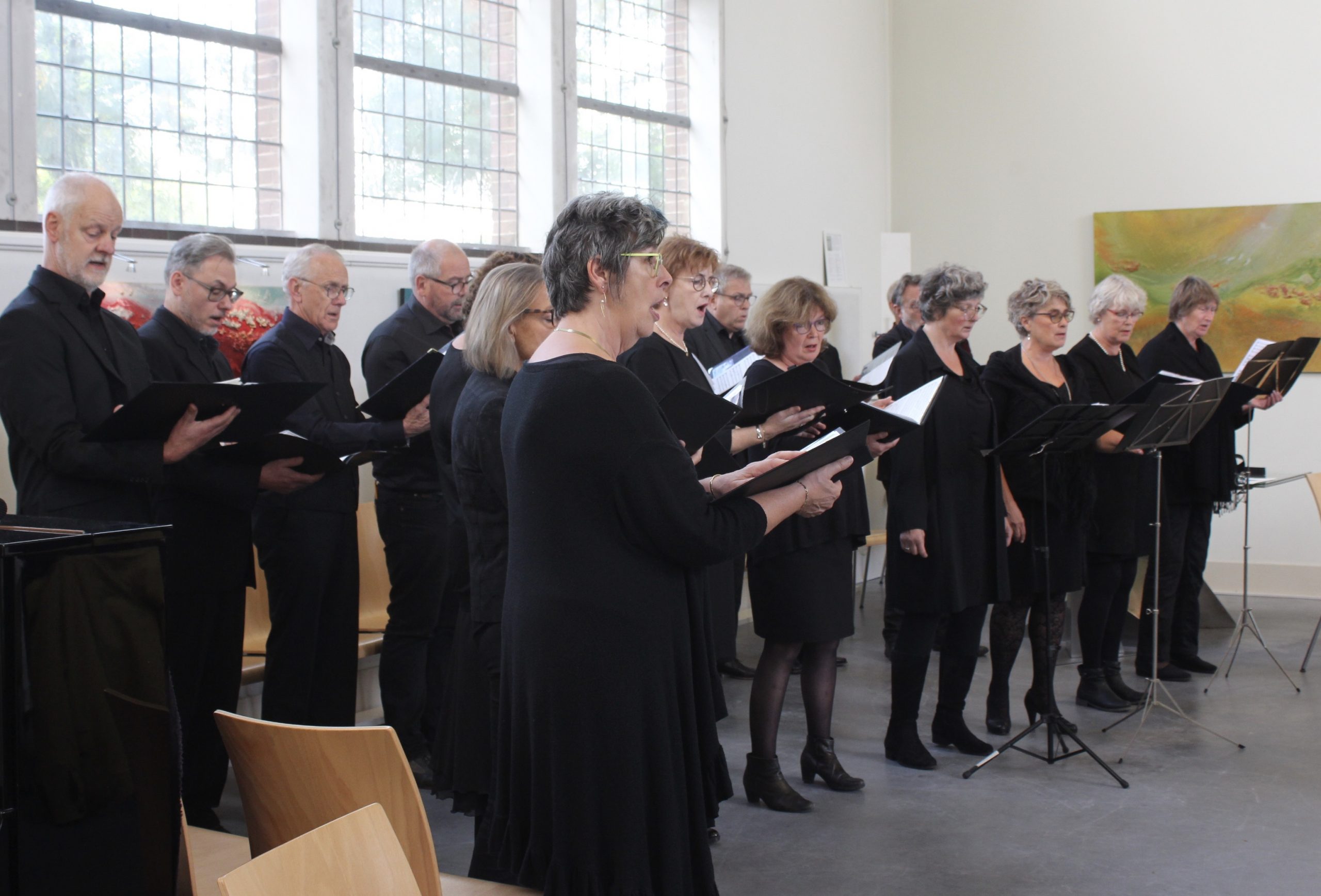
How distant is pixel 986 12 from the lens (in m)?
9.03

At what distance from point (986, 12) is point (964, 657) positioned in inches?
245

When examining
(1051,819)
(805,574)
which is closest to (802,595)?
(805,574)

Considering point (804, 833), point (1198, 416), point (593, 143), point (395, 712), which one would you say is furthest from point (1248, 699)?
point (593, 143)

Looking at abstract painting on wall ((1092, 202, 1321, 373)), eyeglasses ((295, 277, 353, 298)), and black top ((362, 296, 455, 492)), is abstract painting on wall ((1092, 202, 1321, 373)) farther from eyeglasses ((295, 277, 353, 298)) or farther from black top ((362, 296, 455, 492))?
eyeglasses ((295, 277, 353, 298))

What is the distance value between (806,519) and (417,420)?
131 centimetres

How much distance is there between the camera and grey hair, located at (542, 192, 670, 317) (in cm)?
207

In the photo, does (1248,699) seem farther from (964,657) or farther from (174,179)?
(174,179)

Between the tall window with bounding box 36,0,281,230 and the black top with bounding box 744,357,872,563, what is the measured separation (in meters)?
2.88

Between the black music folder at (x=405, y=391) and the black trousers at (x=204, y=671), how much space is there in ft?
2.27

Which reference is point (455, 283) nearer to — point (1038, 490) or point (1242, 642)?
point (1038, 490)

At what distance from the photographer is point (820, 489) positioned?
2.31 meters

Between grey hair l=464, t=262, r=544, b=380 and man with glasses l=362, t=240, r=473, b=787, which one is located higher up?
grey hair l=464, t=262, r=544, b=380

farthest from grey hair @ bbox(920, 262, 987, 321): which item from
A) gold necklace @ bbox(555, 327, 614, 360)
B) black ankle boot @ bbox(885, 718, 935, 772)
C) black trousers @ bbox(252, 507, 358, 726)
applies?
gold necklace @ bbox(555, 327, 614, 360)

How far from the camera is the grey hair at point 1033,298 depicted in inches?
180
